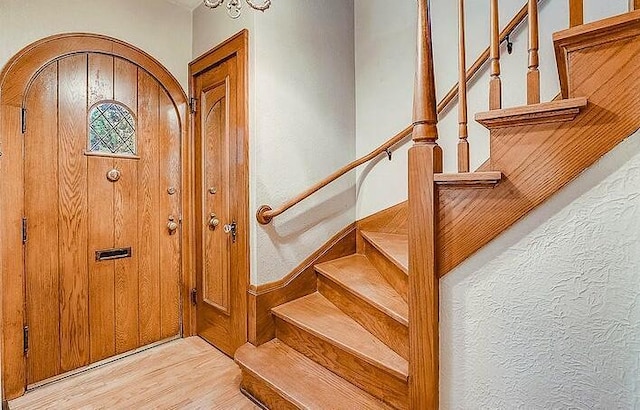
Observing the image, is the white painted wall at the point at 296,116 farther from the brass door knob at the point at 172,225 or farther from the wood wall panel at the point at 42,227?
the wood wall panel at the point at 42,227

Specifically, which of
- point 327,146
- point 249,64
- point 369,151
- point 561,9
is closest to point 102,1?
point 249,64

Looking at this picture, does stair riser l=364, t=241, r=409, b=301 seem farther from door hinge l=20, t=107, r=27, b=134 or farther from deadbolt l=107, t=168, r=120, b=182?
door hinge l=20, t=107, r=27, b=134

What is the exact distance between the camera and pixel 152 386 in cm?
177

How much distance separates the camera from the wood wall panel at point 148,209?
2.16 m

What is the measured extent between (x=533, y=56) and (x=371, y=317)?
129 centimetres

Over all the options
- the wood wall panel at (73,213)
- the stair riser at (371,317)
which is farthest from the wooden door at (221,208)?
the wood wall panel at (73,213)

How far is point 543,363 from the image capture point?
3.00 ft

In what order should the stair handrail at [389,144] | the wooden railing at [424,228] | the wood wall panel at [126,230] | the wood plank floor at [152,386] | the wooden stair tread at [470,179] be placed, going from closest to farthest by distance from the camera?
1. the wooden stair tread at [470,179]
2. the wooden railing at [424,228]
3. the wood plank floor at [152,386]
4. the stair handrail at [389,144]
5. the wood wall panel at [126,230]

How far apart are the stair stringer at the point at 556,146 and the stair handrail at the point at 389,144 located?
2.91ft

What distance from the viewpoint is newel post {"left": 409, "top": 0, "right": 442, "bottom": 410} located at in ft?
3.50

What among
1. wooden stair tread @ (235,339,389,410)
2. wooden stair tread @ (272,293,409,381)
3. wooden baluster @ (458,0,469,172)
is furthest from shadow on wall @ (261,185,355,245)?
wooden baluster @ (458,0,469,172)

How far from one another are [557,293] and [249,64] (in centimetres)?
187

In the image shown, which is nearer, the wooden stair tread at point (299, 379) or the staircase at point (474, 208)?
the staircase at point (474, 208)

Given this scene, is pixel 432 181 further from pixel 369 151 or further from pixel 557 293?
pixel 369 151
